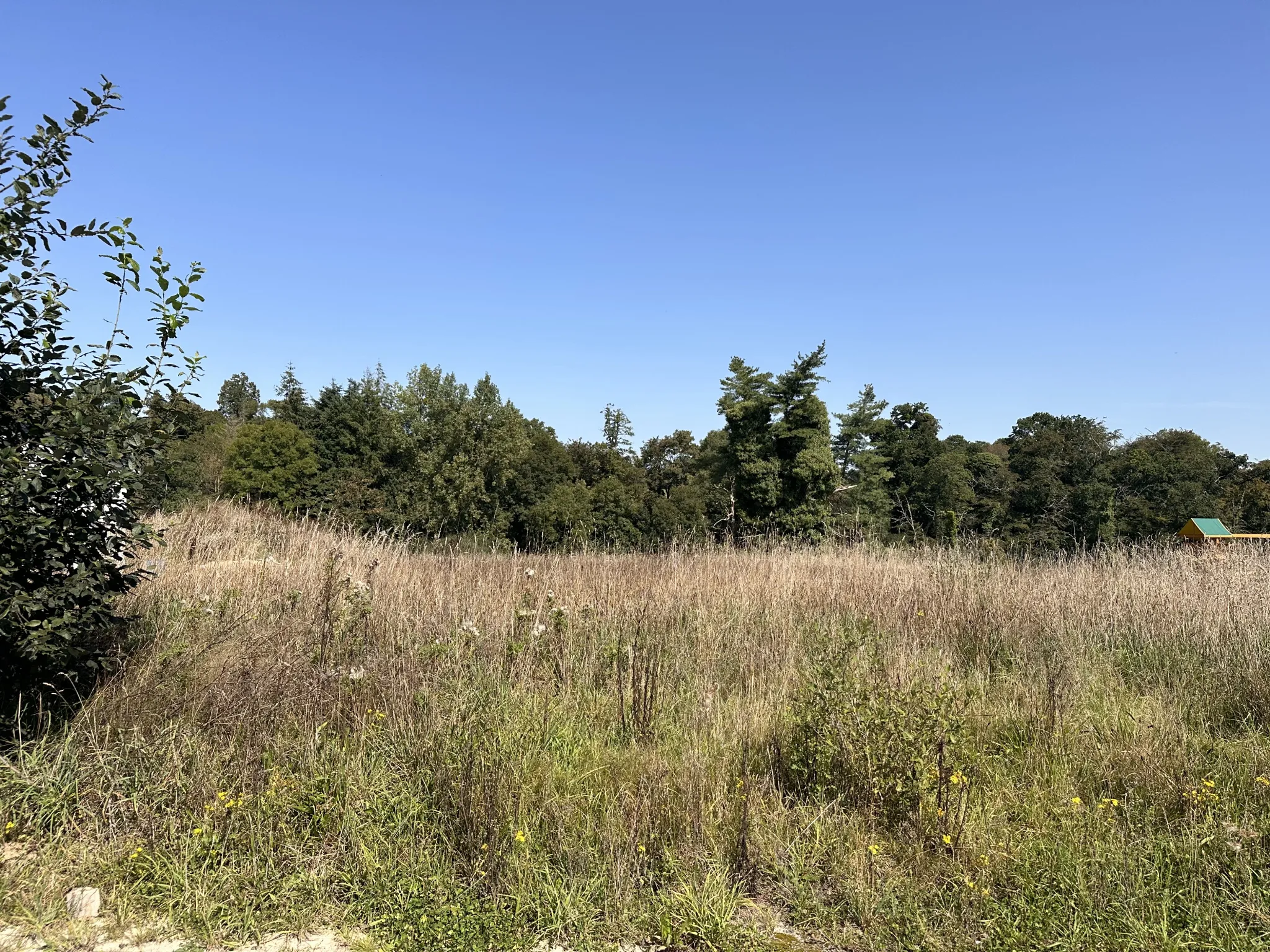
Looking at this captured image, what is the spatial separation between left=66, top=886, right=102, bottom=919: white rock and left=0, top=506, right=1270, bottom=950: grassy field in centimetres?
7

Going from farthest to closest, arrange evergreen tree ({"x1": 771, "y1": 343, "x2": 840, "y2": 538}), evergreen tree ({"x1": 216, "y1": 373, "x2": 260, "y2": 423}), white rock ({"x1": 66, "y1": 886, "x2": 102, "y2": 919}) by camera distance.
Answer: evergreen tree ({"x1": 216, "y1": 373, "x2": 260, "y2": 423}) → evergreen tree ({"x1": 771, "y1": 343, "x2": 840, "y2": 538}) → white rock ({"x1": 66, "y1": 886, "x2": 102, "y2": 919})

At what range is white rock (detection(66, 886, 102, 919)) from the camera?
104 inches

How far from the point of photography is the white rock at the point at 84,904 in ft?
8.65

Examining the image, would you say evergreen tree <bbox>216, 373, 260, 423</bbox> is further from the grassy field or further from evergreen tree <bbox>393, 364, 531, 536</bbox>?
the grassy field

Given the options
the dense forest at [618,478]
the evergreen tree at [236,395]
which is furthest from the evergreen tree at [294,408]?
the evergreen tree at [236,395]

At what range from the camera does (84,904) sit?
266cm

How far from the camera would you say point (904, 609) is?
6812mm

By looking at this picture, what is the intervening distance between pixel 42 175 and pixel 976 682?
6373 millimetres

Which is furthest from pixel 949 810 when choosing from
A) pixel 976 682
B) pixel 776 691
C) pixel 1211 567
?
pixel 1211 567

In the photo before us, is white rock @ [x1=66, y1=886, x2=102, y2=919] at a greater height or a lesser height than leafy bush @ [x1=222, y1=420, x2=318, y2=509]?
lesser

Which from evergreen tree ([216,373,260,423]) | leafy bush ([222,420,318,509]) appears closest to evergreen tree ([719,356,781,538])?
leafy bush ([222,420,318,509])

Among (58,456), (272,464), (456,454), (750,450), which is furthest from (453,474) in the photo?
(58,456)

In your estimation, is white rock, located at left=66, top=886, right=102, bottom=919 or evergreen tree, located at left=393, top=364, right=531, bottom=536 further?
evergreen tree, located at left=393, top=364, right=531, bottom=536

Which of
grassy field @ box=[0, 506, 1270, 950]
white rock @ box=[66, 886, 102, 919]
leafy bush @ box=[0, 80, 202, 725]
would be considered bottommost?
white rock @ box=[66, 886, 102, 919]
